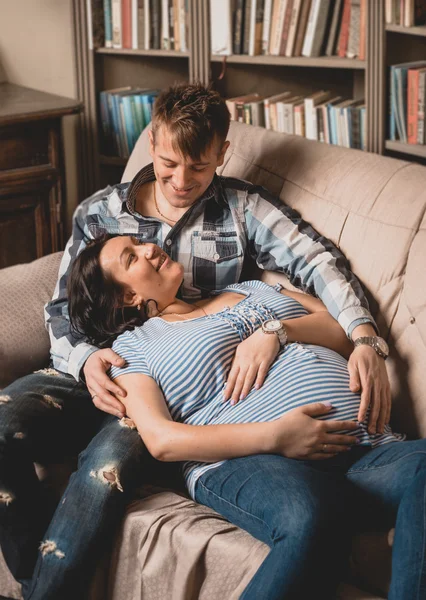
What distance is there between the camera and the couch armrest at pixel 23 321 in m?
1.88

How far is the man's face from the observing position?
1796 millimetres

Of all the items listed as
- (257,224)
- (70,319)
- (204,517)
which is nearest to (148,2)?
(257,224)

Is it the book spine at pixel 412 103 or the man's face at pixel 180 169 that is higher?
the book spine at pixel 412 103

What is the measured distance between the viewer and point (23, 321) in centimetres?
192

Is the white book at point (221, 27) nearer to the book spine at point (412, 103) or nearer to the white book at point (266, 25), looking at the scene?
the white book at point (266, 25)

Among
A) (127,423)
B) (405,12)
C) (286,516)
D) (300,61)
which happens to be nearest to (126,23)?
(300,61)

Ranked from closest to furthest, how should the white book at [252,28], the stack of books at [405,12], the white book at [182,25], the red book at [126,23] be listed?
the stack of books at [405,12] → the white book at [252,28] → the white book at [182,25] → the red book at [126,23]

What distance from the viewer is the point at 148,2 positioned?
2.95 meters

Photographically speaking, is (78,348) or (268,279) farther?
(268,279)

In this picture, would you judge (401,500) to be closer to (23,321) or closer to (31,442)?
(31,442)

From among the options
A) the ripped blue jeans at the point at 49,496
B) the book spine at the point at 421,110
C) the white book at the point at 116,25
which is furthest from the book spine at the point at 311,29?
the ripped blue jeans at the point at 49,496

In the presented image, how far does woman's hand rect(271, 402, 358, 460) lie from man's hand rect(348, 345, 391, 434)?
7 cm

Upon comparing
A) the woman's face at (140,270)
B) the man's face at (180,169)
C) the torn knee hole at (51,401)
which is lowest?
the torn knee hole at (51,401)

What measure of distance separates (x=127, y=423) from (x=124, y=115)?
1819 millimetres
